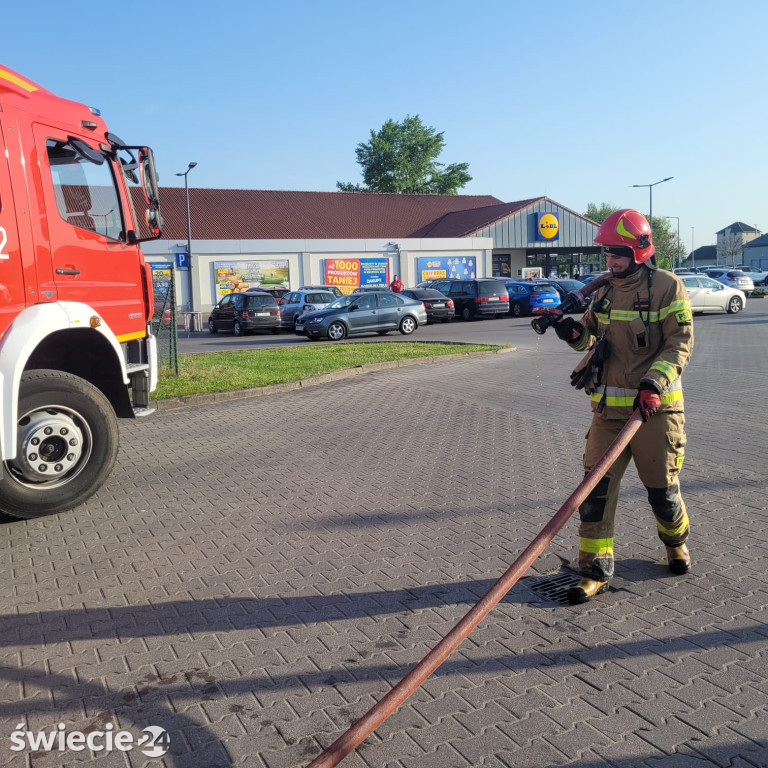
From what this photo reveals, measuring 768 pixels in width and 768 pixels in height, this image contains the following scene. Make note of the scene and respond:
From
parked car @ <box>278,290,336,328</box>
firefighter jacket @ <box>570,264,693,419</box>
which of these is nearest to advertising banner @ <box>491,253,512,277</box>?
parked car @ <box>278,290,336,328</box>

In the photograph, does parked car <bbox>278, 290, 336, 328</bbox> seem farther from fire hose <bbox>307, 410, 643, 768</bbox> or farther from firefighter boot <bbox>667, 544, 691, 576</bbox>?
fire hose <bbox>307, 410, 643, 768</bbox>

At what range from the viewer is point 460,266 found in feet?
150

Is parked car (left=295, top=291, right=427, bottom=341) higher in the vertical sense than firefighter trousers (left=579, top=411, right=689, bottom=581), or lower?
lower

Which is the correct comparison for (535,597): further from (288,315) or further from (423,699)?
(288,315)

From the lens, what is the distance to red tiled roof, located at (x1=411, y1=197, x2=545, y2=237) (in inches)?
1895

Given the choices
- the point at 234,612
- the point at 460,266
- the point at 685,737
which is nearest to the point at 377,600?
the point at 234,612

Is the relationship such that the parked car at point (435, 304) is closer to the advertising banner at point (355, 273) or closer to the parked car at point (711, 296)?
the parked car at point (711, 296)

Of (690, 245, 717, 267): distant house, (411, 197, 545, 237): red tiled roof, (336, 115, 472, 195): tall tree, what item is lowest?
(690, 245, 717, 267): distant house

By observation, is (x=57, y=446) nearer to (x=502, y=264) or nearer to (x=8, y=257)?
(x=8, y=257)

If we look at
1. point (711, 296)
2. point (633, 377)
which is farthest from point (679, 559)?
point (711, 296)

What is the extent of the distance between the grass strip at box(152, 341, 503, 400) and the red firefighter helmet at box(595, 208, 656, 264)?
27.7 feet

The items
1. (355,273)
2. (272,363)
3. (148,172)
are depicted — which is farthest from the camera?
(355,273)

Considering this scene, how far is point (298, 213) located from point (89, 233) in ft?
142

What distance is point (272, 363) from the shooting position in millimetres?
15891
